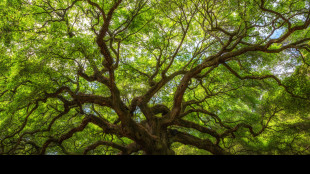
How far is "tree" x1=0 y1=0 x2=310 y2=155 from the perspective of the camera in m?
5.07

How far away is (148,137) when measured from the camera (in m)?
6.08

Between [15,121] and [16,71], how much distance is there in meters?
4.15

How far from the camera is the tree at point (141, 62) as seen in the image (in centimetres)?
507

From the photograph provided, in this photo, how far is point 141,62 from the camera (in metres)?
8.20

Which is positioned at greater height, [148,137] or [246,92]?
[246,92]

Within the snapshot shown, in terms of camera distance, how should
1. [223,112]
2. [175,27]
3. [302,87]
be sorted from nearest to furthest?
[302,87]
[175,27]
[223,112]
